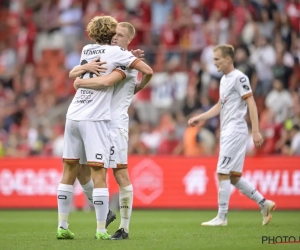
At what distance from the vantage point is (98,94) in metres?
8.50

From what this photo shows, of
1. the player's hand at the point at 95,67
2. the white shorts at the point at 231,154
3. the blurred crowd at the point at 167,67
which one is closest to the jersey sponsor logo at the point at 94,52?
the player's hand at the point at 95,67

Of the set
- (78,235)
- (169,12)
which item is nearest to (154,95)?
(169,12)

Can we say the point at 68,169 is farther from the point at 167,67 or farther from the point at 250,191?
the point at 167,67

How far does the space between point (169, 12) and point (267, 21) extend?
341 centimetres

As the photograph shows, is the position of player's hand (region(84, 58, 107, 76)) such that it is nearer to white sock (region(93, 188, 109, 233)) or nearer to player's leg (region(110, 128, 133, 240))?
player's leg (region(110, 128, 133, 240))

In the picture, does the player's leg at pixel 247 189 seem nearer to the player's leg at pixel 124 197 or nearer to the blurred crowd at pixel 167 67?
the player's leg at pixel 124 197

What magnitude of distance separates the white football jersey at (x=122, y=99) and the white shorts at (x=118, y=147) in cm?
8

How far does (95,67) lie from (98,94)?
1.02ft

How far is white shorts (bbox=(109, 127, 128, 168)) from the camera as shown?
28.6 feet

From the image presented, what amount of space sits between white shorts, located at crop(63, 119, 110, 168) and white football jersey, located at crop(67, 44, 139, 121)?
8 centimetres

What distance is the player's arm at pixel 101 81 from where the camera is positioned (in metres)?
8.41

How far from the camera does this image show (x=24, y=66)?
2325 cm

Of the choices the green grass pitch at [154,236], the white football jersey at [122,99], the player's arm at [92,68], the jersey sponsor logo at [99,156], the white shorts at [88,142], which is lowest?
the green grass pitch at [154,236]

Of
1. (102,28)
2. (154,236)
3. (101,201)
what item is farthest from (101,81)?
(154,236)
